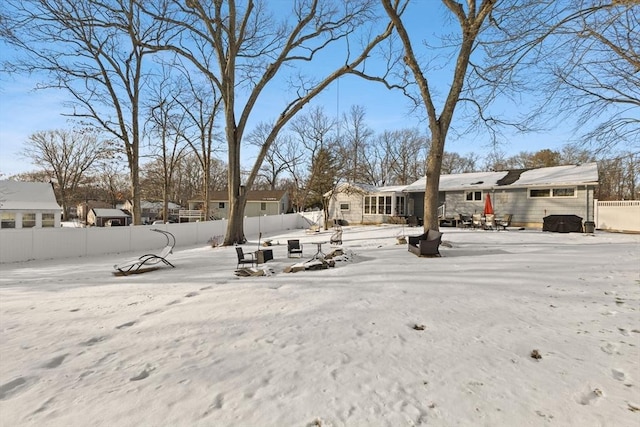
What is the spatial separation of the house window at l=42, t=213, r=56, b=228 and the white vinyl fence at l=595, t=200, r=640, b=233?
129 ft

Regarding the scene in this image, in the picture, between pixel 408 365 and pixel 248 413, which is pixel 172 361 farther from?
pixel 408 365

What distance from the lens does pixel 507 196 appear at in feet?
65.5

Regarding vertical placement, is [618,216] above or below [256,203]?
below

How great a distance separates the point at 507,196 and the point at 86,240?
22.0m

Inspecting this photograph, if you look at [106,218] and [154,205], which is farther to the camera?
[154,205]

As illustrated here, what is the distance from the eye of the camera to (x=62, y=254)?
1262 centimetres

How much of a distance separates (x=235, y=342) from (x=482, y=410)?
2.38 metres

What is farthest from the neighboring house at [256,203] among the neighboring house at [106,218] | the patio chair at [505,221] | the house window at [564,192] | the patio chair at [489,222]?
Answer: the house window at [564,192]

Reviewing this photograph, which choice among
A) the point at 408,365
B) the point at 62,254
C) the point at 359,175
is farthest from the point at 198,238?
the point at 359,175

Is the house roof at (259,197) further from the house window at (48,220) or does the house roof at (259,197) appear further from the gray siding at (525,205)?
the gray siding at (525,205)

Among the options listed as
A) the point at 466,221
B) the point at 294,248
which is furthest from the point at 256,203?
the point at 294,248

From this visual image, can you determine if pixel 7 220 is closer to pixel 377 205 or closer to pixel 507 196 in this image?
pixel 377 205

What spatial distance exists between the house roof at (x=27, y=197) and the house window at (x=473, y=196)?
106 ft

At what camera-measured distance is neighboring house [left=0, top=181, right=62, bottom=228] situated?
2541cm
